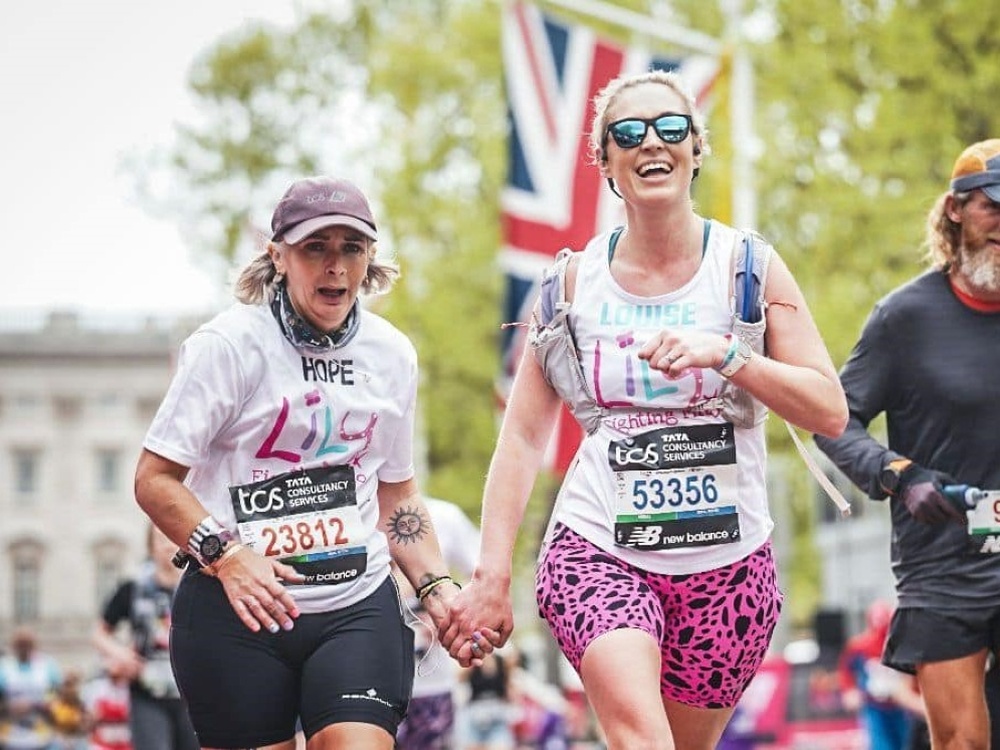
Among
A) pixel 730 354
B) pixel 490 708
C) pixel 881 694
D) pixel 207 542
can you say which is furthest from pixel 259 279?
pixel 490 708

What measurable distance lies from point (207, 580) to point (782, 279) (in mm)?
1836

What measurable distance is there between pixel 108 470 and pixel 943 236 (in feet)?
331

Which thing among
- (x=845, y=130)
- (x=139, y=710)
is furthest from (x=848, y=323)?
(x=139, y=710)

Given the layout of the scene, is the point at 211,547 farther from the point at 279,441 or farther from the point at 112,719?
the point at 112,719

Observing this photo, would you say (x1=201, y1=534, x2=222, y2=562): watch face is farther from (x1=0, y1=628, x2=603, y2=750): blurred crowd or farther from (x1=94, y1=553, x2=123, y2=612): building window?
(x1=94, y1=553, x2=123, y2=612): building window

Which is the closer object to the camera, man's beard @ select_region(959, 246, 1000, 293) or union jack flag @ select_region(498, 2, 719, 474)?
man's beard @ select_region(959, 246, 1000, 293)

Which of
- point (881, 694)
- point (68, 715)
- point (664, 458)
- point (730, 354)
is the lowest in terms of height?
point (68, 715)

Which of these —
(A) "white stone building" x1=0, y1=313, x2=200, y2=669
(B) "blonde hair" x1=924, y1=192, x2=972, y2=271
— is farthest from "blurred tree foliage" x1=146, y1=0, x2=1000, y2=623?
(A) "white stone building" x1=0, y1=313, x2=200, y2=669

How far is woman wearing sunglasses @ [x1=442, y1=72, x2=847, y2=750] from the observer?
5.66m

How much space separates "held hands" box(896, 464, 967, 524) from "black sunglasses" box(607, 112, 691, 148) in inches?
58.7

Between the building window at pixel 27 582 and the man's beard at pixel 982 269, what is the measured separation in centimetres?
9889

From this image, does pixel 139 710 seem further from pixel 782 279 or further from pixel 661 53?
pixel 661 53

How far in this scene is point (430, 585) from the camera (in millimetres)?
6262

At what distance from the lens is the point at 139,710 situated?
10.5 m
